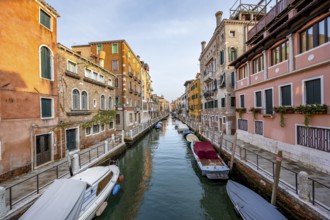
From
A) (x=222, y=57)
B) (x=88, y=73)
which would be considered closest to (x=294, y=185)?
(x=88, y=73)

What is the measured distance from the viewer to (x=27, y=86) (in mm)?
10625

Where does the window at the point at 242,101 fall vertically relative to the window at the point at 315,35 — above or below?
below

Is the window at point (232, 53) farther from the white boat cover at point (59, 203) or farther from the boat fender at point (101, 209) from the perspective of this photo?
the white boat cover at point (59, 203)

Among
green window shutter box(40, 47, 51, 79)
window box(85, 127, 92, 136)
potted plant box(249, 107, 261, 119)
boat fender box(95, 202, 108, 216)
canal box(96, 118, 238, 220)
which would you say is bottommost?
canal box(96, 118, 238, 220)

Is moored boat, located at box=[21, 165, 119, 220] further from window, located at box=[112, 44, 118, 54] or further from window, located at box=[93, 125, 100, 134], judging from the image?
window, located at box=[112, 44, 118, 54]

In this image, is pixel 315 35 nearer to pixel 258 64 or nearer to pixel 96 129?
pixel 258 64

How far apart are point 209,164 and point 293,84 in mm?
7726

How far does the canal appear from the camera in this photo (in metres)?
8.38

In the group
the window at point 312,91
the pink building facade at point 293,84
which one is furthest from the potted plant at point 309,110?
the window at point 312,91

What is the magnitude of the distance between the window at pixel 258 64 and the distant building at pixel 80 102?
16.3 metres

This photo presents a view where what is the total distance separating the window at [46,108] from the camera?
39.3 feet

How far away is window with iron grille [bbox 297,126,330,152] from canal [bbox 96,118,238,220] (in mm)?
5567

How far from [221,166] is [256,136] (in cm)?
633

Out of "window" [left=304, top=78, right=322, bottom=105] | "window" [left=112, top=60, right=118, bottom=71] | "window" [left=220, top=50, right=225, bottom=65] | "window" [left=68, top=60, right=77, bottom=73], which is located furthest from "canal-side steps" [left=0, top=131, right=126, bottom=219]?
"window" [left=220, top=50, right=225, bottom=65]
